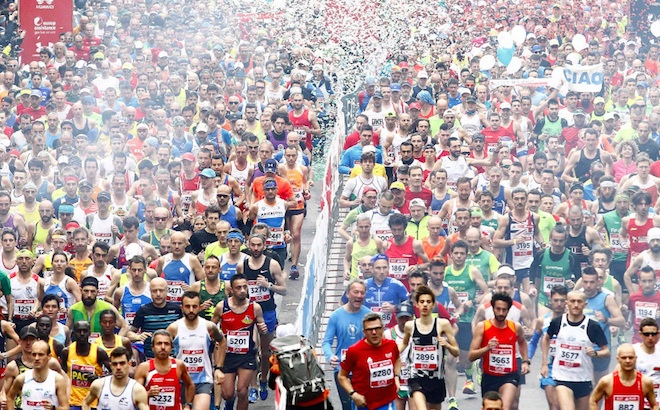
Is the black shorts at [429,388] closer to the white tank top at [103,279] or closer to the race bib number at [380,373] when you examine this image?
the race bib number at [380,373]

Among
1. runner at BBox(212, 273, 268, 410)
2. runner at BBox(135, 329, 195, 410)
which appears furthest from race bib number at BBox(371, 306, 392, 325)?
runner at BBox(135, 329, 195, 410)

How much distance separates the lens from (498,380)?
15.9m

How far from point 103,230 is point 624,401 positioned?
738 cm

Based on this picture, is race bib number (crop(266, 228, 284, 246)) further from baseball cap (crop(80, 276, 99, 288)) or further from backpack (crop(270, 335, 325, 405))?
backpack (crop(270, 335, 325, 405))

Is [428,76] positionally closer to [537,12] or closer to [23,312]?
[537,12]

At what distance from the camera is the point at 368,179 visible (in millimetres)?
20984

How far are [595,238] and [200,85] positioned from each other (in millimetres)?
9595

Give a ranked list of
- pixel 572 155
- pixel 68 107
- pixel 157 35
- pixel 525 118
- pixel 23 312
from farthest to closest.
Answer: pixel 157 35, pixel 68 107, pixel 525 118, pixel 572 155, pixel 23 312

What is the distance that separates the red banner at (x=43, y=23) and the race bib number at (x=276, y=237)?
1183 centimetres

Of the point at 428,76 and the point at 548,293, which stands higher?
the point at 428,76

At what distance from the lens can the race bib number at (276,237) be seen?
19.8m

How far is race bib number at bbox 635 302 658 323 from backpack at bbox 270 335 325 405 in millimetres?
4890

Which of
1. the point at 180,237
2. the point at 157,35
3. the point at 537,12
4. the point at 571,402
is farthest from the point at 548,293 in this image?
the point at 537,12

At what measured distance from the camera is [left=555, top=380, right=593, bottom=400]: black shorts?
52.0ft
